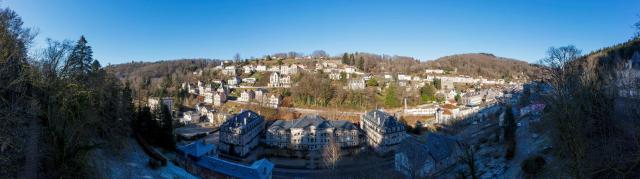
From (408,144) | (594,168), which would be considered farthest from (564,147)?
(408,144)

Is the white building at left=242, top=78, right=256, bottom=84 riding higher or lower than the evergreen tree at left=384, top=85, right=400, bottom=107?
higher

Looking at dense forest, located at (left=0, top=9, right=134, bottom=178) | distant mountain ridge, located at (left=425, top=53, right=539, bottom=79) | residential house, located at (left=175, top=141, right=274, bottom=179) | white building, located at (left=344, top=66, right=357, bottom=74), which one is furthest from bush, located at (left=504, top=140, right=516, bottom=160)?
distant mountain ridge, located at (left=425, top=53, right=539, bottom=79)

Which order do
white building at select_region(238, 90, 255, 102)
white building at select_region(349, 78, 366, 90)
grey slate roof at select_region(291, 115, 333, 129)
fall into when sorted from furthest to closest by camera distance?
white building at select_region(349, 78, 366, 90)
white building at select_region(238, 90, 255, 102)
grey slate roof at select_region(291, 115, 333, 129)

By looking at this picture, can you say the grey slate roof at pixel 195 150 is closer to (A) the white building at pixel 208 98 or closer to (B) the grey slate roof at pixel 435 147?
(B) the grey slate roof at pixel 435 147

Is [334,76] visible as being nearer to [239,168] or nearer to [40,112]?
[239,168]

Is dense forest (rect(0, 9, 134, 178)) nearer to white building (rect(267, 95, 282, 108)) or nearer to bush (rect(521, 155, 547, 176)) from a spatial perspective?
bush (rect(521, 155, 547, 176))
